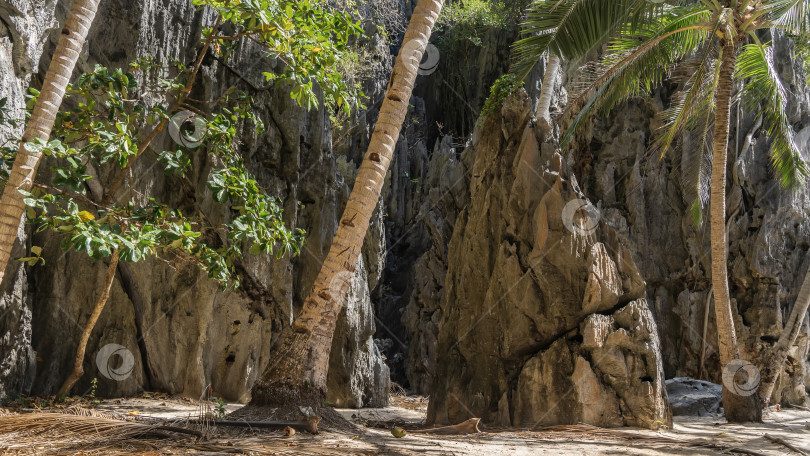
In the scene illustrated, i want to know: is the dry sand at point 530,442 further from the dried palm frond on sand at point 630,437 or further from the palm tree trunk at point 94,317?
the palm tree trunk at point 94,317

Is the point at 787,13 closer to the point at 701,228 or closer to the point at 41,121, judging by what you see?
the point at 701,228

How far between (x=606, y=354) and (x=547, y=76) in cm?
629

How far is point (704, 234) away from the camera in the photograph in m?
17.3

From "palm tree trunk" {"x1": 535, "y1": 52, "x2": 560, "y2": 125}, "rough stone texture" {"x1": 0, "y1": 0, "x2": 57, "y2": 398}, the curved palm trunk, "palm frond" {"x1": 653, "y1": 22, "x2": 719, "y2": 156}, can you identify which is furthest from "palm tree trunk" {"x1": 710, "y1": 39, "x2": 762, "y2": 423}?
"rough stone texture" {"x1": 0, "y1": 0, "x2": 57, "y2": 398}

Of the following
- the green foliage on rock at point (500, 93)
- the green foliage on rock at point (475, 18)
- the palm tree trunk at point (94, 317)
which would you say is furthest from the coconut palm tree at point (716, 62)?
the green foliage on rock at point (475, 18)

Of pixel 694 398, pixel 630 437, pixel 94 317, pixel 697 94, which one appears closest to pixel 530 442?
pixel 630 437

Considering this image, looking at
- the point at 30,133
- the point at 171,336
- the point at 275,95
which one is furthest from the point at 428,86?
the point at 30,133

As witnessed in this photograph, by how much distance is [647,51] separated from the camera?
934cm

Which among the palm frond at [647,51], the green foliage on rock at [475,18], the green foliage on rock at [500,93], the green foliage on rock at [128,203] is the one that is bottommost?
the green foliage on rock at [128,203]

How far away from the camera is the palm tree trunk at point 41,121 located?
3.89 meters

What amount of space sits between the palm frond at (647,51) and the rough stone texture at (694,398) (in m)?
5.89

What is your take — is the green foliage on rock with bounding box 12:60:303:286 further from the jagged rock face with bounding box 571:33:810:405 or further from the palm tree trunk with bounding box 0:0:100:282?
the jagged rock face with bounding box 571:33:810:405

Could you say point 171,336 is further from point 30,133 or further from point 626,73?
point 626,73

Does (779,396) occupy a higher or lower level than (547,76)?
lower
